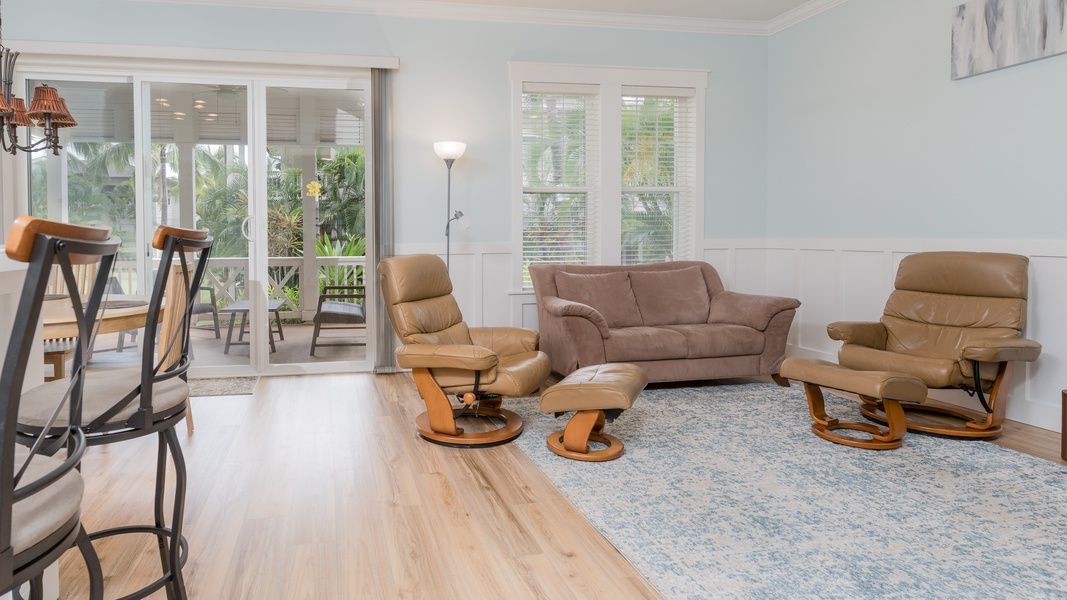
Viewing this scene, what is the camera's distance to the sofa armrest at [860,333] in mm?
4219

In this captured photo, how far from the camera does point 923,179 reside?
4.76 metres

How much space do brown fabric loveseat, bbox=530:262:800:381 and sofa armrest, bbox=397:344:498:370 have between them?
3.80ft

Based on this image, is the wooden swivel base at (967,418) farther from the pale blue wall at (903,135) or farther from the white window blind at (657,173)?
the white window blind at (657,173)

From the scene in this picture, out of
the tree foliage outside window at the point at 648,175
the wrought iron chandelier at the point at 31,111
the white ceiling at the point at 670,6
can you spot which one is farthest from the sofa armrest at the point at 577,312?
the wrought iron chandelier at the point at 31,111

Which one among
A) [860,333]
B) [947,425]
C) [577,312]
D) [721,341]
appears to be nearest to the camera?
[947,425]

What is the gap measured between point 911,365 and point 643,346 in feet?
5.30

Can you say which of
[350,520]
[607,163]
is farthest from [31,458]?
[607,163]

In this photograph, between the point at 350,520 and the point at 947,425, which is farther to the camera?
the point at 947,425

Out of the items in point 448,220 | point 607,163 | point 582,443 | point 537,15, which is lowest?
point 582,443

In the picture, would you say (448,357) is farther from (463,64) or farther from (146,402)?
(463,64)

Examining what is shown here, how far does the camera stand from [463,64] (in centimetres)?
573

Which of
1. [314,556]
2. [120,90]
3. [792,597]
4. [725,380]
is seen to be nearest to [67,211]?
[120,90]

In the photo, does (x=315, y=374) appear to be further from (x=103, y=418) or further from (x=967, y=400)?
(x=967, y=400)

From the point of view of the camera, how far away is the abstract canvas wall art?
3855mm
